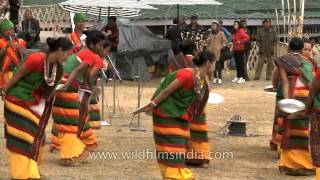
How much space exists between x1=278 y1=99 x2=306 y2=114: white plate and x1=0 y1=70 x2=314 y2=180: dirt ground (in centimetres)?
98

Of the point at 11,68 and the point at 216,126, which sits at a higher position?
the point at 11,68

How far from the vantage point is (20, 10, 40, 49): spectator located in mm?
17562

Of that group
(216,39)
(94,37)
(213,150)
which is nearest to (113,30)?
(216,39)

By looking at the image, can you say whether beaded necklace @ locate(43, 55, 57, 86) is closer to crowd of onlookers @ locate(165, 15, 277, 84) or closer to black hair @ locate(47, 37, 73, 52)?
black hair @ locate(47, 37, 73, 52)

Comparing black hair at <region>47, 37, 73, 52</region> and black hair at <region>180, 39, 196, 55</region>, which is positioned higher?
black hair at <region>47, 37, 73, 52</region>

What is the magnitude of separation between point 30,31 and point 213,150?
9.17 metres

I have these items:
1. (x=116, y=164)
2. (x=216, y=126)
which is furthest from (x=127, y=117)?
(x=116, y=164)

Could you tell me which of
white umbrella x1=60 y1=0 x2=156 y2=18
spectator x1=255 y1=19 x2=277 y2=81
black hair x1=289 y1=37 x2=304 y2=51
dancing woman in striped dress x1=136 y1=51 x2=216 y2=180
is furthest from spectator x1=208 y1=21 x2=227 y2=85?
dancing woman in striped dress x1=136 y1=51 x2=216 y2=180

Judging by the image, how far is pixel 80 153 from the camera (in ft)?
27.9

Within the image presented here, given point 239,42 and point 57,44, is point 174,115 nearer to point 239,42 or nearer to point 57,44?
point 57,44

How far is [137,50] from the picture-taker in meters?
19.8

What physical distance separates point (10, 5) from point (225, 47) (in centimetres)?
Answer: 561

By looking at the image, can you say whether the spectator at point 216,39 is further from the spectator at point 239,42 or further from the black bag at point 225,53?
the spectator at point 239,42

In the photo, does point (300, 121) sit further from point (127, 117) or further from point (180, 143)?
point (127, 117)
